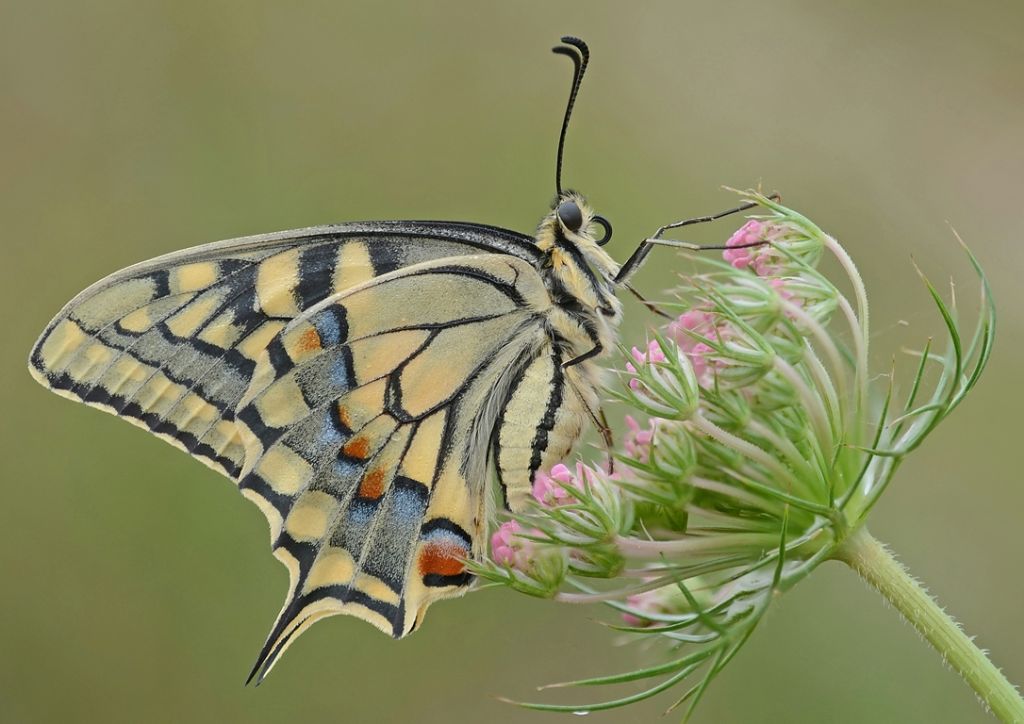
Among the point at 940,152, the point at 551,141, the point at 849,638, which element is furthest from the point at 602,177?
the point at 849,638

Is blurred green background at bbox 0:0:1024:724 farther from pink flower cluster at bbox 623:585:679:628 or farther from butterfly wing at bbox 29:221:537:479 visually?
pink flower cluster at bbox 623:585:679:628

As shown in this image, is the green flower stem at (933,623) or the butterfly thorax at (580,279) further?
the butterfly thorax at (580,279)

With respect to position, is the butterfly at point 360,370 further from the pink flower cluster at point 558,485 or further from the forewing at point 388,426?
the pink flower cluster at point 558,485

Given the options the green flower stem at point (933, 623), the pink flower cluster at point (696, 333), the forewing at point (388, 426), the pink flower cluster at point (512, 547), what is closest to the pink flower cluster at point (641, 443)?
the pink flower cluster at point (696, 333)

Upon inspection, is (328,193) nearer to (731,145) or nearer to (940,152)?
(731,145)

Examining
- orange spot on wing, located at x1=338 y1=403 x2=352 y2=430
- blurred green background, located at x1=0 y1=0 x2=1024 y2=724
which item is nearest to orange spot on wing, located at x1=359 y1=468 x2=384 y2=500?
orange spot on wing, located at x1=338 y1=403 x2=352 y2=430

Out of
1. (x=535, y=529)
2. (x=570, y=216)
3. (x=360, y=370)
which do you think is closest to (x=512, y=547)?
(x=535, y=529)
